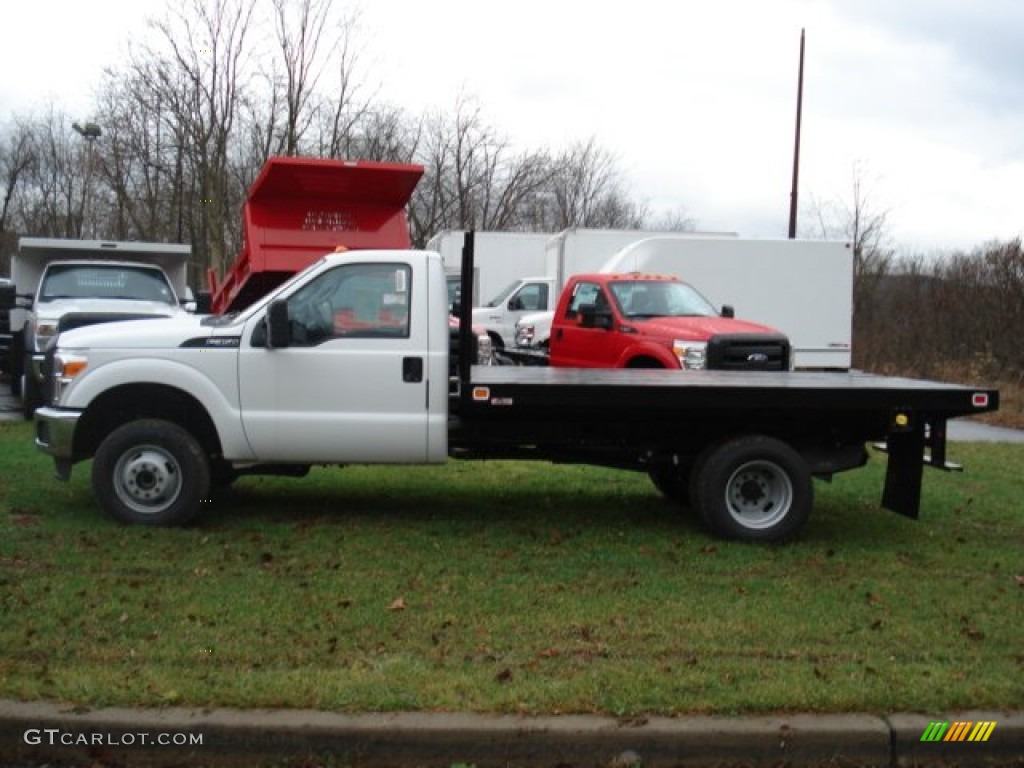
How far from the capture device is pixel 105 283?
52.0 feet

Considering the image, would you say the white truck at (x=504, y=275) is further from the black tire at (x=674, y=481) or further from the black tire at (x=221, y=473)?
the black tire at (x=221, y=473)

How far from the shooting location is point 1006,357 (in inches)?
994

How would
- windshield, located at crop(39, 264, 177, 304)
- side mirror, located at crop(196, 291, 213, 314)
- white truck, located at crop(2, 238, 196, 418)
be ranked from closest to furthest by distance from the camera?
1. white truck, located at crop(2, 238, 196, 418)
2. side mirror, located at crop(196, 291, 213, 314)
3. windshield, located at crop(39, 264, 177, 304)

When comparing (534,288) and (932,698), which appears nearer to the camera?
(932,698)

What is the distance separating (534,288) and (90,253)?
892 centimetres

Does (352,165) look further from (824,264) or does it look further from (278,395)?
(824,264)

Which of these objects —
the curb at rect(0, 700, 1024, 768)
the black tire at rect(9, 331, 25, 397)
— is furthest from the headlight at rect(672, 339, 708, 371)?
the black tire at rect(9, 331, 25, 397)

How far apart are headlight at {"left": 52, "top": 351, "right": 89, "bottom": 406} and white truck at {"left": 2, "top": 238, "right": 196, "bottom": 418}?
6110 mm

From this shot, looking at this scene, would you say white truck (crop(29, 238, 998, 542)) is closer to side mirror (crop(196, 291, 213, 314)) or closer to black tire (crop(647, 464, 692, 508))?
black tire (crop(647, 464, 692, 508))

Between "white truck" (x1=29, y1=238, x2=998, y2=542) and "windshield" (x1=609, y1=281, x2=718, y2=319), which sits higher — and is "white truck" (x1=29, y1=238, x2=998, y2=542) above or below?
below

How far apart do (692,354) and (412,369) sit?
5.78 meters

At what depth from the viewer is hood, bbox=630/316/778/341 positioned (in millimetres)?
13273

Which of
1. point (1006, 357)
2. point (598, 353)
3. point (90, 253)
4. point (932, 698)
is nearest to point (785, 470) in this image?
point (932, 698)

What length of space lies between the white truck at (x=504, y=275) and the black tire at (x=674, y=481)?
12.8m
